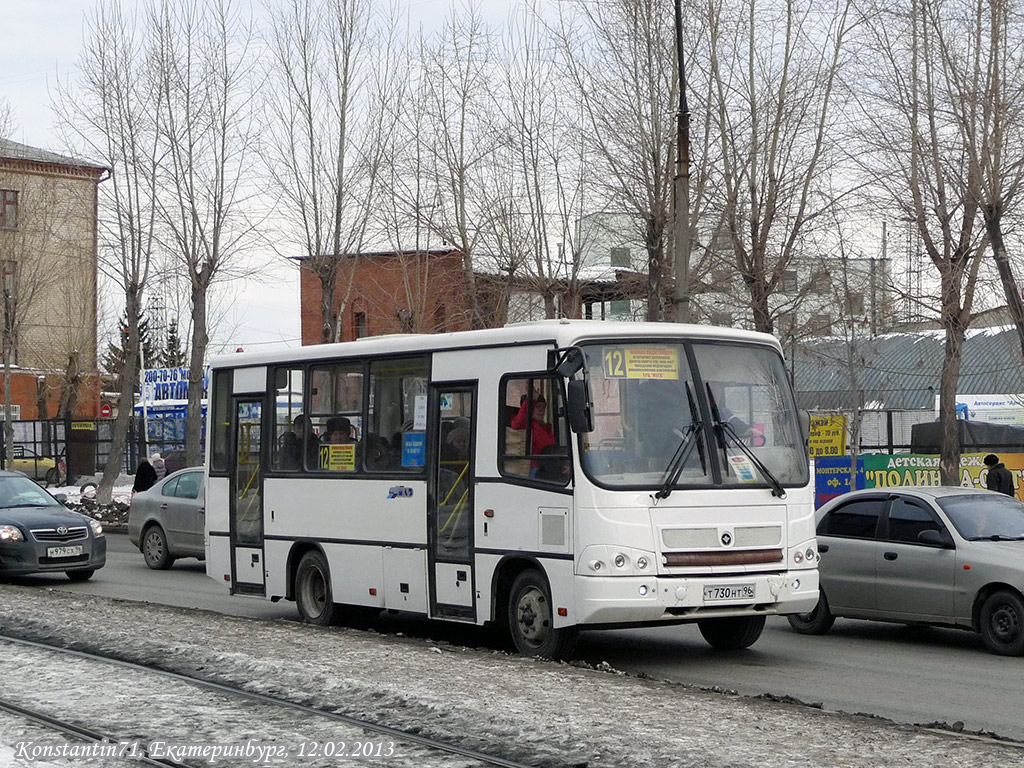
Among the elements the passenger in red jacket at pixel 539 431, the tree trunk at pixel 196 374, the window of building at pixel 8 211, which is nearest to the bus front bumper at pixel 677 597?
the passenger in red jacket at pixel 539 431

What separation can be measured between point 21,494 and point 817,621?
11398 millimetres

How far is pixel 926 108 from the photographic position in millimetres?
19062

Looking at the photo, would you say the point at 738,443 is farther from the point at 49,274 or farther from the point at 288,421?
the point at 49,274

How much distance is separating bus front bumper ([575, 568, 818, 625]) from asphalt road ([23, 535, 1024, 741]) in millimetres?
494

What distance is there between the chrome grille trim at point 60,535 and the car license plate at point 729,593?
10.6 m

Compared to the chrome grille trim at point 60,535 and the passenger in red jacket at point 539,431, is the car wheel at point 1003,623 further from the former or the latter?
the chrome grille trim at point 60,535

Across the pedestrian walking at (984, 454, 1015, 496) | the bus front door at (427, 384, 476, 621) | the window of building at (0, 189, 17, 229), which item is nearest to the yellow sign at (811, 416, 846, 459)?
the pedestrian walking at (984, 454, 1015, 496)

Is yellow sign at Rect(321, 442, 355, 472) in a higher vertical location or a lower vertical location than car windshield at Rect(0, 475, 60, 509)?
higher

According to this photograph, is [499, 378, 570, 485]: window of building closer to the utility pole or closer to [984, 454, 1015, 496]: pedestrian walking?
the utility pole

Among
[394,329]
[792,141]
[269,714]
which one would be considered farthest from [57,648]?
[394,329]

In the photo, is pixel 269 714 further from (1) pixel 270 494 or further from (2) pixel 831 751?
(1) pixel 270 494

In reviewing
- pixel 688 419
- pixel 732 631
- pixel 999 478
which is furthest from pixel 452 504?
pixel 999 478

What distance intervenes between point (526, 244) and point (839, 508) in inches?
581

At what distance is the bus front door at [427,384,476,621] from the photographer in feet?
39.6
